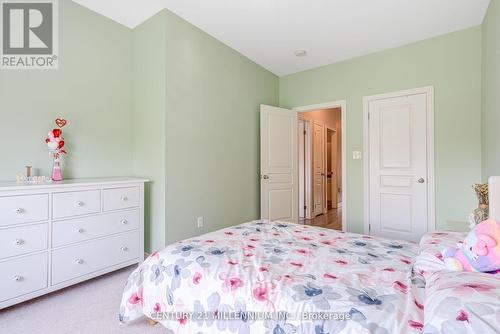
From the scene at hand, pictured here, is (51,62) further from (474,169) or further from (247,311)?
(474,169)

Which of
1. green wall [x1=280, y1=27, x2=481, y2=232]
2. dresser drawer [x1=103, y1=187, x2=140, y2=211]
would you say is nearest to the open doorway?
green wall [x1=280, y1=27, x2=481, y2=232]

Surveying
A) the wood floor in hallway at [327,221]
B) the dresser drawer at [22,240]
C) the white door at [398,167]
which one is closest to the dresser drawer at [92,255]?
the dresser drawer at [22,240]

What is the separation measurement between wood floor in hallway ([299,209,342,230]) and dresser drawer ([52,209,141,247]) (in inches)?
127

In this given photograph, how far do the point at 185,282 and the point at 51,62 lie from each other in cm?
255

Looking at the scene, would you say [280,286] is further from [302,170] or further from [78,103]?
[302,170]

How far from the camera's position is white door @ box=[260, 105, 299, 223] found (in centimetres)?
376

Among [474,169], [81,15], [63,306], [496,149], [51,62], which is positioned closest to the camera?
[63,306]

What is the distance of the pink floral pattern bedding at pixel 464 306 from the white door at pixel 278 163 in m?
2.94

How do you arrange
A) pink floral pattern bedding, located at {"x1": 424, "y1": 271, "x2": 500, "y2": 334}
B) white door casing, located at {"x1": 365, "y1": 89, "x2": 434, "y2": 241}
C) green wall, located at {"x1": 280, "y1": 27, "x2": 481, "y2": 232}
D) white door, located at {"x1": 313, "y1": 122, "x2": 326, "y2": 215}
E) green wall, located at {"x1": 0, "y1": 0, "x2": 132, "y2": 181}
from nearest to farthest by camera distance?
pink floral pattern bedding, located at {"x1": 424, "y1": 271, "x2": 500, "y2": 334} < green wall, located at {"x1": 0, "y1": 0, "x2": 132, "y2": 181} < green wall, located at {"x1": 280, "y1": 27, "x2": 481, "y2": 232} < white door casing, located at {"x1": 365, "y1": 89, "x2": 434, "y2": 241} < white door, located at {"x1": 313, "y1": 122, "x2": 326, "y2": 215}

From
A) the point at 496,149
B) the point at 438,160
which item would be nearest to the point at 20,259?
the point at 496,149

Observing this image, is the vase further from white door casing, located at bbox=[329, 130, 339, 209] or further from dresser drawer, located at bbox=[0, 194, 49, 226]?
white door casing, located at bbox=[329, 130, 339, 209]

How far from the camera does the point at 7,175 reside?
2152 millimetres

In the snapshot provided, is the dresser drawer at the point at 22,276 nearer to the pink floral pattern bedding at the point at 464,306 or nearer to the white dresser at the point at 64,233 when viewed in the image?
the white dresser at the point at 64,233

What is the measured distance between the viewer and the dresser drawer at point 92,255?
78.8 inches
